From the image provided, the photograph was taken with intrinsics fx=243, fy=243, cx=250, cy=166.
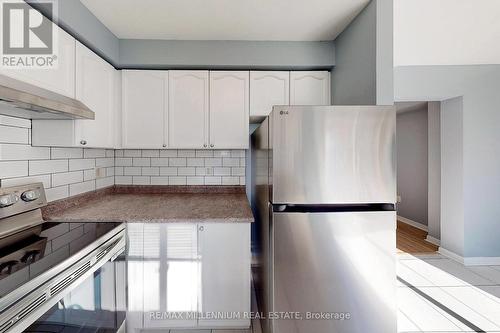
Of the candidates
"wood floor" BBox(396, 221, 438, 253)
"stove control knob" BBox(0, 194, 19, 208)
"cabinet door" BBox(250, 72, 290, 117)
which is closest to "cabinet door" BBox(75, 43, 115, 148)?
"stove control knob" BBox(0, 194, 19, 208)

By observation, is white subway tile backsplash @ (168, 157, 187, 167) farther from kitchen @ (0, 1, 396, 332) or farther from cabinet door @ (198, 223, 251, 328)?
cabinet door @ (198, 223, 251, 328)

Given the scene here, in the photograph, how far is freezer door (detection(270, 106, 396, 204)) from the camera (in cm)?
139

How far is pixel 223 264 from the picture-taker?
1.69m

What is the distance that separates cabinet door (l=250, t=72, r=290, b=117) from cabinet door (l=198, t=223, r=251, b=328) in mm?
1162

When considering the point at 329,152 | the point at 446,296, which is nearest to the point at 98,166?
the point at 329,152

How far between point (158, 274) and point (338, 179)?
1347 mm

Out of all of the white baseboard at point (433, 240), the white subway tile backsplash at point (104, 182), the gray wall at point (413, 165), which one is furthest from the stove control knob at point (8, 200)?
→ the gray wall at point (413, 165)

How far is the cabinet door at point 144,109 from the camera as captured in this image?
2.30 metres

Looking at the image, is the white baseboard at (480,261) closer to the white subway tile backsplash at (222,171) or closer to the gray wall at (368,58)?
the gray wall at (368,58)

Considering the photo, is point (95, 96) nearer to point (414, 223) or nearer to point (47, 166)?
point (47, 166)

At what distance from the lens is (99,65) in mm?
1992

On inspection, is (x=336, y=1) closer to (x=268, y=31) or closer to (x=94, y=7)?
(x=268, y=31)

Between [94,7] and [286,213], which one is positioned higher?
[94,7]

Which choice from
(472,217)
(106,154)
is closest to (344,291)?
(106,154)
